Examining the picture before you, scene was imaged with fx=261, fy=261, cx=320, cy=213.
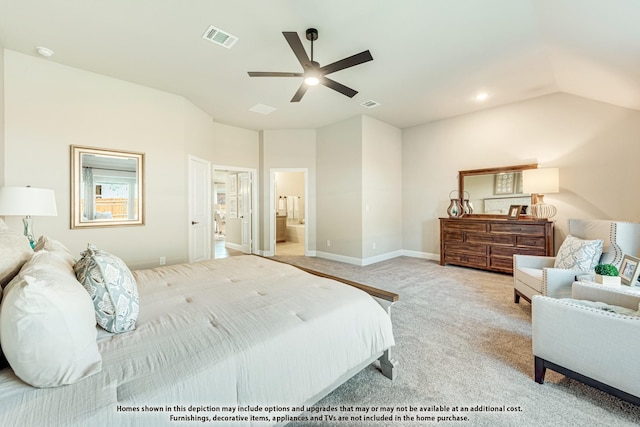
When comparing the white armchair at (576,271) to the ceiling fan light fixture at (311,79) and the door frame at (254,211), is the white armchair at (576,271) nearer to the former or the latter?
the ceiling fan light fixture at (311,79)

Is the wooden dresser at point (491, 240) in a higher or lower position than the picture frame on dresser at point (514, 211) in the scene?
lower

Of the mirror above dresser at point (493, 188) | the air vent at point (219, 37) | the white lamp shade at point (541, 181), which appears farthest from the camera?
the mirror above dresser at point (493, 188)

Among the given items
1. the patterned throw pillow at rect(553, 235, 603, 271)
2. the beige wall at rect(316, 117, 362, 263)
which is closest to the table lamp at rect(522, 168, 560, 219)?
the patterned throw pillow at rect(553, 235, 603, 271)

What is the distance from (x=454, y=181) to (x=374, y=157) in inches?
67.5

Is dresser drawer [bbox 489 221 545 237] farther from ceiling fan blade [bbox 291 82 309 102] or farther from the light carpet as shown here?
ceiling fan blade [bbox 291 82 309 102]

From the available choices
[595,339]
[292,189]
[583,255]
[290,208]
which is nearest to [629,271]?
[583,255]

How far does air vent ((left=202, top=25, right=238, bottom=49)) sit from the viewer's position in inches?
104

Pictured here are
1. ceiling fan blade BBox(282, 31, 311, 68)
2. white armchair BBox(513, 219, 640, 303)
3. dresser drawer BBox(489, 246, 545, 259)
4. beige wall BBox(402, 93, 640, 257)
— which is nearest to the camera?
ceiling fan blade BBox(282, 31, 311, 68)

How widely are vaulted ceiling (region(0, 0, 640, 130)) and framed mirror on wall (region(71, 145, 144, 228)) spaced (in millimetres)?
1100

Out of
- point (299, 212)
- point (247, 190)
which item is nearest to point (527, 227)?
point (247, 190)

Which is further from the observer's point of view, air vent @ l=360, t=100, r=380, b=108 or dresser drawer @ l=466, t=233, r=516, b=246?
air vent @ l=360, t=100, r=380, b=108

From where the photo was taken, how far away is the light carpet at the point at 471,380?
151 cm

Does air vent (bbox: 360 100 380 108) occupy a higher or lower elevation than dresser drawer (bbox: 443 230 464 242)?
higher

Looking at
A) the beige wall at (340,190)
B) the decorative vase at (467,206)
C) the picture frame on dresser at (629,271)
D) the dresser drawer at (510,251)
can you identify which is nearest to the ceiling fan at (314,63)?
the beige wall at (340,190)
